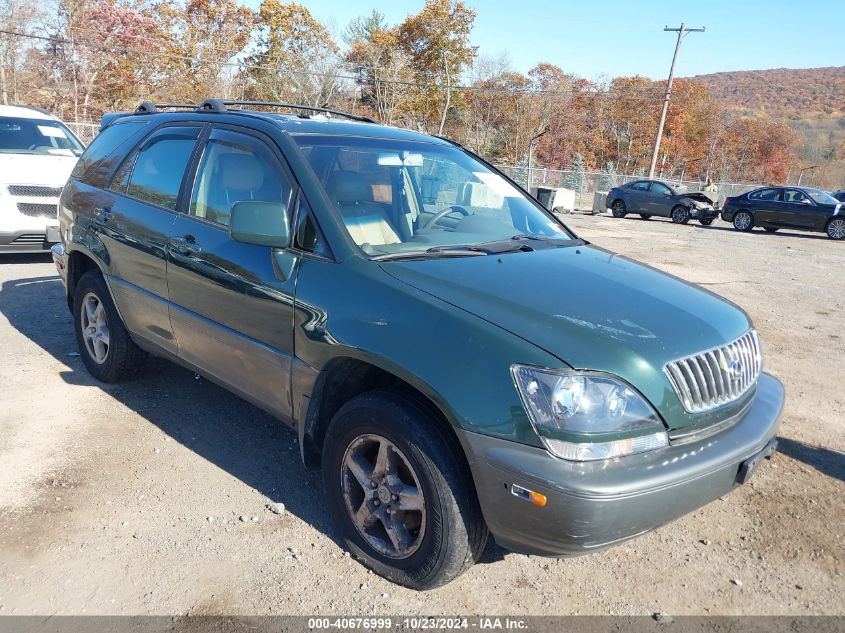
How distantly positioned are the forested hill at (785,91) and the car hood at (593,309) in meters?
116

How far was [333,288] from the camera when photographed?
2.77 m

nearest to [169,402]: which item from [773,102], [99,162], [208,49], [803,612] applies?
[99,162]

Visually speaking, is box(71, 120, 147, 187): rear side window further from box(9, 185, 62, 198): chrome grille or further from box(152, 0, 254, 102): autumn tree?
box(152, 0, 254, 102): autumn tree

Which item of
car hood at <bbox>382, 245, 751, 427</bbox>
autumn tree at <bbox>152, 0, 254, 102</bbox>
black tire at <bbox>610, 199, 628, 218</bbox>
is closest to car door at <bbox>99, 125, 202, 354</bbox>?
car hood at <bbox>382, 245, 751, 427</bbox>

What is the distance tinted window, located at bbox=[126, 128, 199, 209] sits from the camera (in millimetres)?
3807

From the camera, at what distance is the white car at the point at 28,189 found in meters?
8.00

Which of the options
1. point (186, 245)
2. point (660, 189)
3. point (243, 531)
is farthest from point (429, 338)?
point (660, 189)

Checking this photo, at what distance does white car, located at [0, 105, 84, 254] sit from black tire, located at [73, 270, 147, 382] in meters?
3.92

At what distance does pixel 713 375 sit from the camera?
251 centimetres

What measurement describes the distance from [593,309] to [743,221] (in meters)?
21.3

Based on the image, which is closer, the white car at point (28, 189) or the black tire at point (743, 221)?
the white car at point (28, 189)

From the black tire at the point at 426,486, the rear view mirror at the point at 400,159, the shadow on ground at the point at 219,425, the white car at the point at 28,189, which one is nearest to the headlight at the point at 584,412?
the black tire at the point at 426,486

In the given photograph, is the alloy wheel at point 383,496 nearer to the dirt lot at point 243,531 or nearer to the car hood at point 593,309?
the dirt lot at point 243,531

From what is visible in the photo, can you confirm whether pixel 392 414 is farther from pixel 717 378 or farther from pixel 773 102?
pixel 773 102
